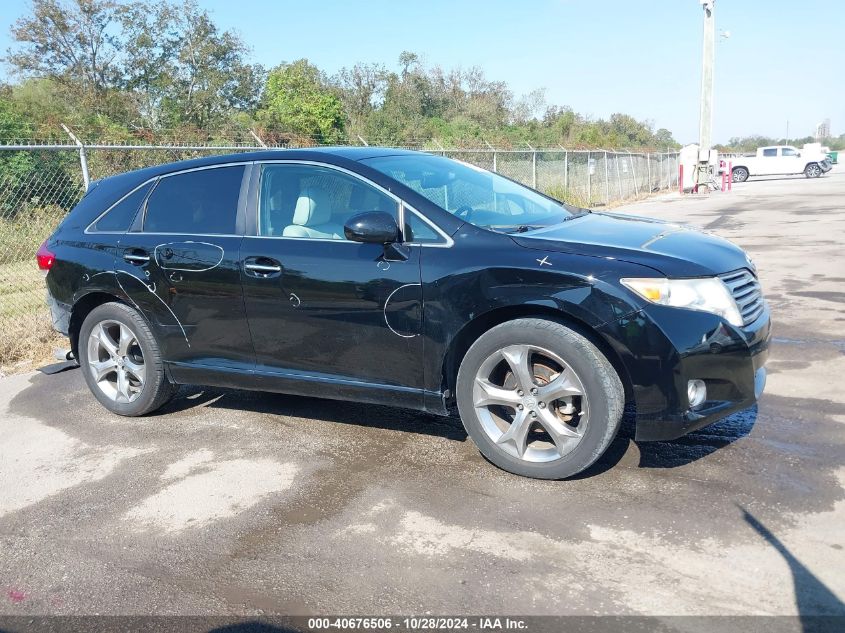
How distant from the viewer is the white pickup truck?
39344mm

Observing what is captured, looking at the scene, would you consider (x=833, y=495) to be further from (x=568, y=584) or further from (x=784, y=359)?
(x=784, y=359)

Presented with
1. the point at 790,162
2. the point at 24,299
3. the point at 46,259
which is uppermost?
the point at 46,259

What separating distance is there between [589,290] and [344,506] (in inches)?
63.8

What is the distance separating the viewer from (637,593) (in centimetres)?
291

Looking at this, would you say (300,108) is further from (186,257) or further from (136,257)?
(186,257)

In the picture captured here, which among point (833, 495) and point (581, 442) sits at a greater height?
point (581, 442)

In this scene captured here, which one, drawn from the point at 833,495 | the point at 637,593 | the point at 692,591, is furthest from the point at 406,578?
the point at 833,495

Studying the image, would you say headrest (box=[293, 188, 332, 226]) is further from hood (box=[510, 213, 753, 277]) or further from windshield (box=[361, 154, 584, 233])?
hood (box=[510, 213, 753, 277])

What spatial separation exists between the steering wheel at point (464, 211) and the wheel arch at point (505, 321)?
60 centimetres

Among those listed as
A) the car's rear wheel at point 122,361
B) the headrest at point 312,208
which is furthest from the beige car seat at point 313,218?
the car's rear wheel at point 122,361

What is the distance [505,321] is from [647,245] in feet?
2.71

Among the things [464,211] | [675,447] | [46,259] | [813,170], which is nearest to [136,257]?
[46,259]

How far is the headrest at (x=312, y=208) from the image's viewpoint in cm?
449

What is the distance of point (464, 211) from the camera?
4.32 meters
